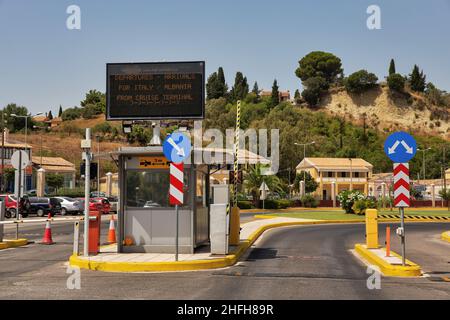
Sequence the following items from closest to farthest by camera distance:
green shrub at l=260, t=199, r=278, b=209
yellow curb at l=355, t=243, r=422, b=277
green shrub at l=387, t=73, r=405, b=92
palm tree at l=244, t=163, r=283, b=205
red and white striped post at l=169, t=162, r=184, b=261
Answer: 1. yellow curb at l=355, t=243, r=422, b=277
2. red and white striped post at l=169, t=162, r=184, b=261
3. green shrub at l=260, t=199, r=278, b=209
4. palm tree at l=244, t=163, r=283, b=205
5. green shrub at l=387, t=73, r=405, b=92

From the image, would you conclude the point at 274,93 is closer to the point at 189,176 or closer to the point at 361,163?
the point at 361,163

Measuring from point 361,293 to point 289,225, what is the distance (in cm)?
2355

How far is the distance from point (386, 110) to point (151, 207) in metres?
159

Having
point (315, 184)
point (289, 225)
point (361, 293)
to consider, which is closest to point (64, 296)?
point (361, 293)

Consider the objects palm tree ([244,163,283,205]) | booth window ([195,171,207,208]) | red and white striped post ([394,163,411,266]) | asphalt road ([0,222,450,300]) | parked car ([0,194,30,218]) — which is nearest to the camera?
asphalt road ([0,222,450,300])

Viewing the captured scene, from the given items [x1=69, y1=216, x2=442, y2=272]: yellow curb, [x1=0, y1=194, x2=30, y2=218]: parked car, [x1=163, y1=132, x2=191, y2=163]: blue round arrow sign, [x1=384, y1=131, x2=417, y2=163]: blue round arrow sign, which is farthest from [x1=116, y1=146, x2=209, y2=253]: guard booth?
[x1=0, y1=194, x2=30, y2=218]: parked car

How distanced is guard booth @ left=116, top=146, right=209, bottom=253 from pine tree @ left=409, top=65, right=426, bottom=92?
168 meters

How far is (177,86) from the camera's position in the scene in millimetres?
15305

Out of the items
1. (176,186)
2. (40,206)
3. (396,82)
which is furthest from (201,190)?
(396,82)

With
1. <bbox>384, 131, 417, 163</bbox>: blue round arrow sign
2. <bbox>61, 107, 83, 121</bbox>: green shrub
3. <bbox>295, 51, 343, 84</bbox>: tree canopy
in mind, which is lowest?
<bbox>384, 131, 417, 163</bbox>: blue round arrow sign

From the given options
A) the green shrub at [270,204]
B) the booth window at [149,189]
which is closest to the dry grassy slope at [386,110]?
the green shrub at [270,204]

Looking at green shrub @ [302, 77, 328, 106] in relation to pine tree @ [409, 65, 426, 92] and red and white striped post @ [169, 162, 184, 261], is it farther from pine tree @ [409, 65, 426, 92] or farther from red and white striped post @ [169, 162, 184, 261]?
red and white striped post @ [169, 162, 184, 261]

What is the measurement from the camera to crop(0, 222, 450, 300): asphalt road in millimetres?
9562

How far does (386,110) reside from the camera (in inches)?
6516
